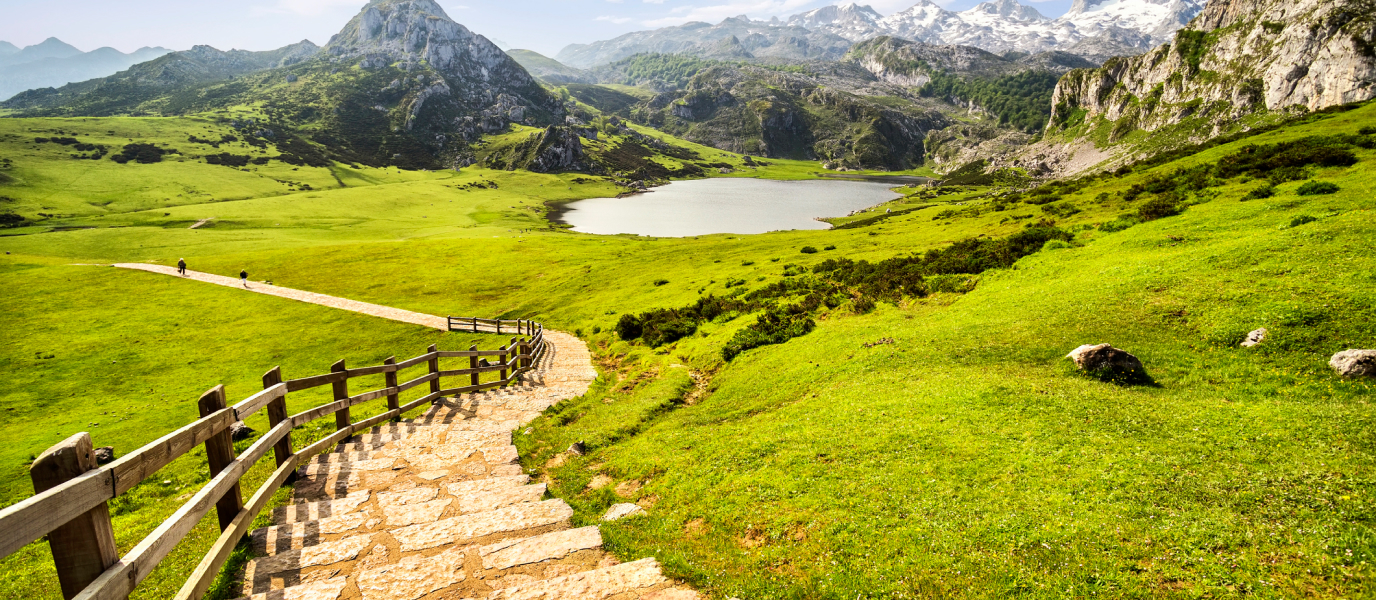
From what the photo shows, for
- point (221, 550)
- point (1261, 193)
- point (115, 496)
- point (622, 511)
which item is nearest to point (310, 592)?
point (221, 550)

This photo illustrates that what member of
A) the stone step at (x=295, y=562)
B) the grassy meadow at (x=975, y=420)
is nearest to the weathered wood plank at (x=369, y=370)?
the grassy meadow at (x=975, y=420)

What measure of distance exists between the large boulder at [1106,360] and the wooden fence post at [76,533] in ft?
69.6

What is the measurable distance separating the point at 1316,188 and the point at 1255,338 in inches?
856

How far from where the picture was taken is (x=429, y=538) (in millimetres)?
9320

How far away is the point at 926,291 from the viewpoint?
97.9 ft

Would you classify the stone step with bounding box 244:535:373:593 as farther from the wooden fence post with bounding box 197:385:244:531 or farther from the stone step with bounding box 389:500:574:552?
the wooden fence post with bounding box 197:385:244:531

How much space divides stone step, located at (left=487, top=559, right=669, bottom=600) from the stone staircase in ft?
0.06

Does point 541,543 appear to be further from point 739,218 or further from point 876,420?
point 739,218

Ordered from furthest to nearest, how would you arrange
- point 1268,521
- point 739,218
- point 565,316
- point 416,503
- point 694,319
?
1. point 739,218
2. point 565,316
3. point 694,319
4. point 416,503
5. point 1268,521

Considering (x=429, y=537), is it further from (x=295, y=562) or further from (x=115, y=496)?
(x=115, y=496)

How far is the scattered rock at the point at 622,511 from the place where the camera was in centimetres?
1100

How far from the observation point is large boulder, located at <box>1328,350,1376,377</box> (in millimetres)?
13055

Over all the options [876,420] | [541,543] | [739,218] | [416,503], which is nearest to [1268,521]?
[876,420]

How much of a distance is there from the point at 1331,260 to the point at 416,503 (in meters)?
29.3
